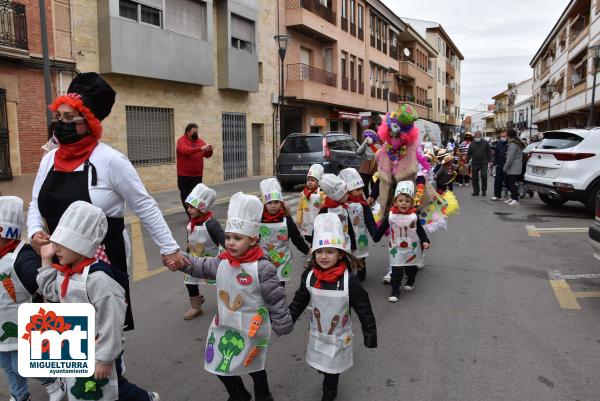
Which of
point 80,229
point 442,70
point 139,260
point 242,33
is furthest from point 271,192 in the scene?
point 442,70

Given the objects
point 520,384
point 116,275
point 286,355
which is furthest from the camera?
point 286,355

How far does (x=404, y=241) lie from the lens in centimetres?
532

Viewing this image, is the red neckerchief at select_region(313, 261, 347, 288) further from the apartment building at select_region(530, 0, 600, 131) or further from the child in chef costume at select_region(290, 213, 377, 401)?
the apartment building at select_region(530, 0, 600, 131)

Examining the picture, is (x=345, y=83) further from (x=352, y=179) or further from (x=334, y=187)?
(x=334, y=187)

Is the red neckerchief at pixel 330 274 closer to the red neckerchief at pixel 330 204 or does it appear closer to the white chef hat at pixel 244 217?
the white chef hat at pixel 244 217

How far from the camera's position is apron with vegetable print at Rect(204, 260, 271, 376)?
116 inches

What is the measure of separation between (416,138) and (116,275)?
454 centimetres

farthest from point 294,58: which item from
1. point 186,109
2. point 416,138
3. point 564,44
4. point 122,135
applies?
point 564,44

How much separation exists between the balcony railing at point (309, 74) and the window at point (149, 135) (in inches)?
351

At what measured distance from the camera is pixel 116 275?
275cm

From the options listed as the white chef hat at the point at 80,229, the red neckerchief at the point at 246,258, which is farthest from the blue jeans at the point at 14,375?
the red neckerchief at the point at 246,258

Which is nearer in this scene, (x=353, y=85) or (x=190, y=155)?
(x=190, y=155)

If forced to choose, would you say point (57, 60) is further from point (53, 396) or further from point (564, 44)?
point (564, 44)

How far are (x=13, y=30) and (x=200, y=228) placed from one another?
32.1 feet
